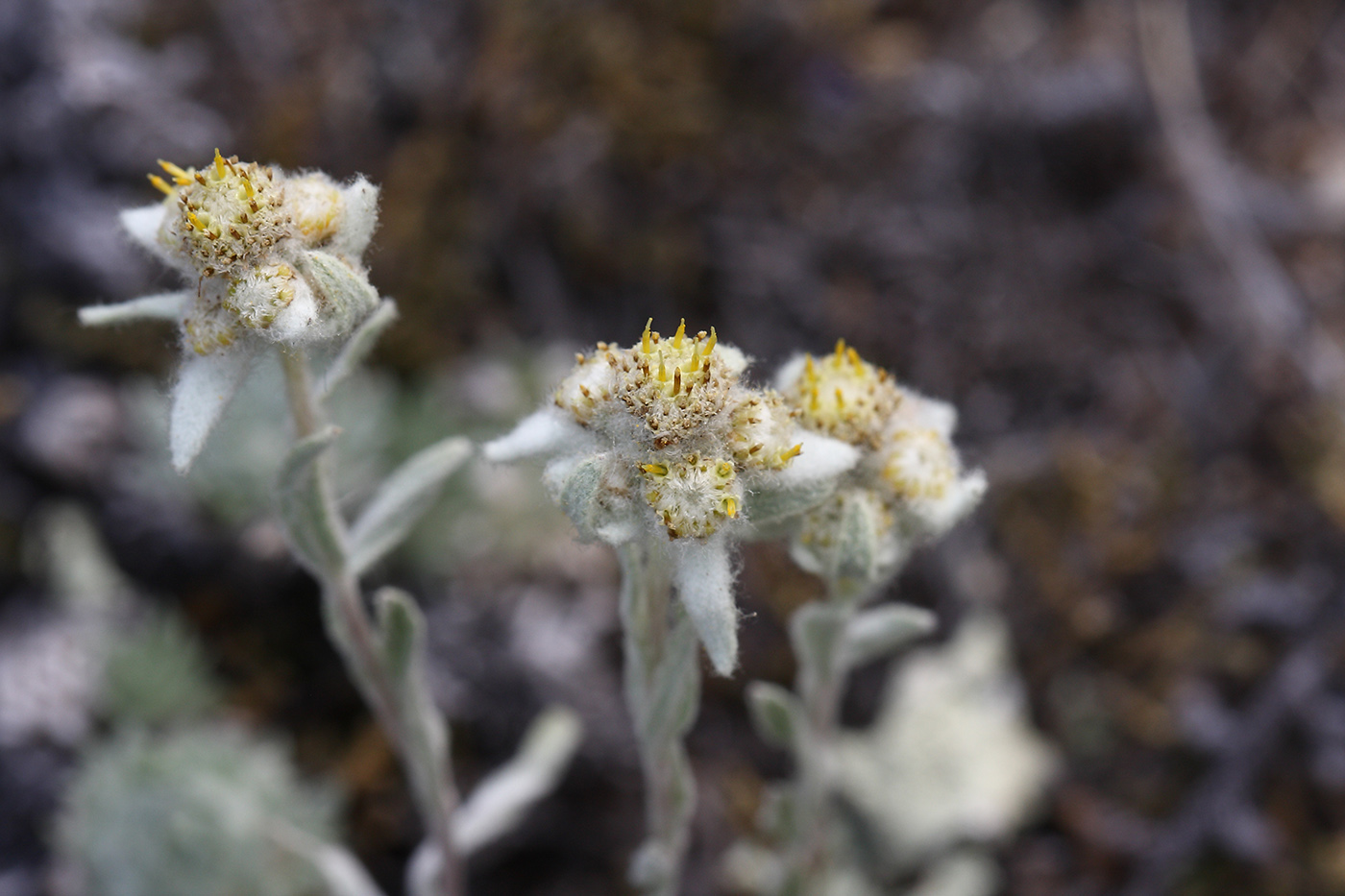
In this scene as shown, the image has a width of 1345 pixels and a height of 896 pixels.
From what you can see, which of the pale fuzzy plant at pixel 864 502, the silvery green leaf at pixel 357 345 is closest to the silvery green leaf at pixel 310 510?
the silvery green leaf at pixel 357 345

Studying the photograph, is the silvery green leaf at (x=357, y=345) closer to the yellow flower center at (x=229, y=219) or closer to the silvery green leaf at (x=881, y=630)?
the yellow flower center at (x=229, y=219)

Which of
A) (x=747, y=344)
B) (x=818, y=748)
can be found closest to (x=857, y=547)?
(x=818, y=748)

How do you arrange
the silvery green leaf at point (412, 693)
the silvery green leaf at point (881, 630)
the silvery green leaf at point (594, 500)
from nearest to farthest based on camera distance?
the silvery green leaf at point (594, 500) < the silvery green leaf at point (412, 693) < the silvery green leaf at point (881, 630)

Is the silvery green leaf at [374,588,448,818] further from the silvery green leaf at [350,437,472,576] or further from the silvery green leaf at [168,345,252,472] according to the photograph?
the silvery green leaf at [168,345,252,472]

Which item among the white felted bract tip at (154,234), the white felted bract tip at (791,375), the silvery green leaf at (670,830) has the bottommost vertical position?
the silvery green leaf at (670,830)

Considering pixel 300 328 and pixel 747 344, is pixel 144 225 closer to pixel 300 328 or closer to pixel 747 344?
pixel 300 328

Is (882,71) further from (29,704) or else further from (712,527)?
(29,704)
